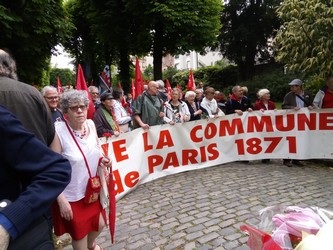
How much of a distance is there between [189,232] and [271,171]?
331cm

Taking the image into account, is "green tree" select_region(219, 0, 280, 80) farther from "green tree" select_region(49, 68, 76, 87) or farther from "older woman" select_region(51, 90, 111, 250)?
"green tree" select_region(49, 68, 76, 87)

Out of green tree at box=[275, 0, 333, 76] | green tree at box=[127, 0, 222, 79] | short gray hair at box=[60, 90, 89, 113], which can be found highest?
green tree at box=[127, 0, 222, 79]

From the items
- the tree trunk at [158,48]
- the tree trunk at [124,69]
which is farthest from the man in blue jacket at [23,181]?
the tree trunk at [124,69]

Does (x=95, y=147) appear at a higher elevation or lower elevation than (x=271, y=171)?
higher

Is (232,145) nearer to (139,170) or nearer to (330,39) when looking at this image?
(139,170)

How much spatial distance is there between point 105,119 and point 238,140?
3.31 meters

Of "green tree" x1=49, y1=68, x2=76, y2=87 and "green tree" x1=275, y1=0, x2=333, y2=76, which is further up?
"green tree" x1=49, y1=68, x2=76, y2=87

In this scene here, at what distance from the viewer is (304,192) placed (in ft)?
17.2

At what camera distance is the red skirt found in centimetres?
286

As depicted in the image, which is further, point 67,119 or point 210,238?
point 210,238

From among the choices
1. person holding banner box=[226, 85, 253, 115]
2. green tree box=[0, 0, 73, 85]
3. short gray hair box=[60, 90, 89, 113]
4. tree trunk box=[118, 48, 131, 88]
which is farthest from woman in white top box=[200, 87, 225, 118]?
tree trunk box=[118, 48, 131, 88]

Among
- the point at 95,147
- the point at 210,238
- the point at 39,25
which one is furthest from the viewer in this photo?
the point at 39,25

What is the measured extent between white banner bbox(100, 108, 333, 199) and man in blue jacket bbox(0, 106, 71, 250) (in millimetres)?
4934

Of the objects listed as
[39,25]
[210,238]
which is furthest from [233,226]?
[39,25]
